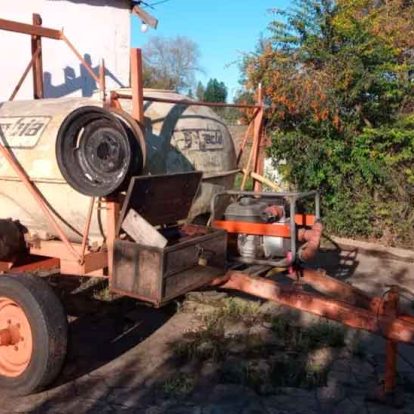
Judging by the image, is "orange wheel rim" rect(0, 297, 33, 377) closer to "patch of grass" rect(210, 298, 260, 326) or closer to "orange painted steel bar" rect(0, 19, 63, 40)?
"patch of grass" rect(210, 298, 260, 326)

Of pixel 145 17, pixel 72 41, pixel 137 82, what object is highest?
pixel 145 17

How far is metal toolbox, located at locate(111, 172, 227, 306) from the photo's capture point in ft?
12.3

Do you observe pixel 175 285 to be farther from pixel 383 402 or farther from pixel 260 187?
pixel 260 187

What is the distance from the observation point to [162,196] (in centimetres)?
426

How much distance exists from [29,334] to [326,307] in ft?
6.69

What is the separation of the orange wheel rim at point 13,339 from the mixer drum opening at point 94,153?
98 cm

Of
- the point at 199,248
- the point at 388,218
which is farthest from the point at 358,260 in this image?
the point at 199,248

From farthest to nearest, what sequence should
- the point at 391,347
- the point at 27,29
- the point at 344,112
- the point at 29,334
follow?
the point at 344,112, the point at 27,29, the point at 29,334, the point at 391,347

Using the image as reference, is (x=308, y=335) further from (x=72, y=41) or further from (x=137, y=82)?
(x=72, y=41)

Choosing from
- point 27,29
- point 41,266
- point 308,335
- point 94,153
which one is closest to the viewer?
point 94,153

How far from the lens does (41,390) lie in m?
3.92

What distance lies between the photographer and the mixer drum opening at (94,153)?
4.02 metres

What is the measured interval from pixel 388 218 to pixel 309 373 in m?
5.10

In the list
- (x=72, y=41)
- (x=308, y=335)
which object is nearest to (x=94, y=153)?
(x=308, y=335)
